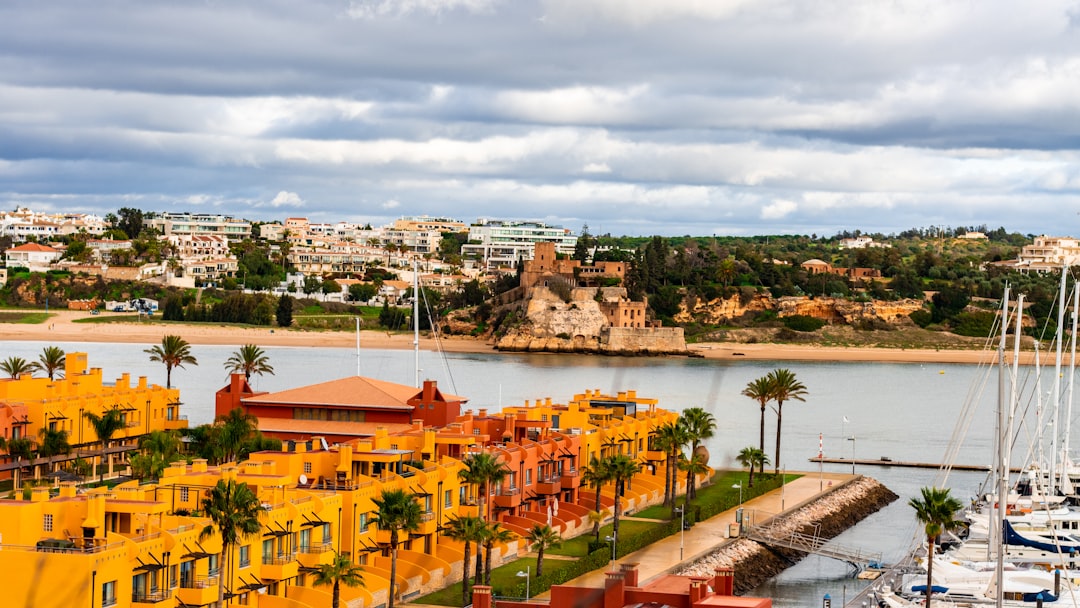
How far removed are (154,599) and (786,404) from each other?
97.8m

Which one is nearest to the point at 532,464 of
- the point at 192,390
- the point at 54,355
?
the point at 54,355

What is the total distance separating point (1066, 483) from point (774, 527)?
1292cm

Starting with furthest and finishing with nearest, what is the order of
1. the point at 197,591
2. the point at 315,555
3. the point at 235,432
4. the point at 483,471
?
the point at 235,432, the point at 483,471, the point at 315,555, the point at 197,591

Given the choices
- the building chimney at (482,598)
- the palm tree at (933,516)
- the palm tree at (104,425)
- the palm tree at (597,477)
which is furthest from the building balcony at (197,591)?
the palm tree at (104,425)

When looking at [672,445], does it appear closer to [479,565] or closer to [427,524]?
[427,524]

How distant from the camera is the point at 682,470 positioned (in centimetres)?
6103

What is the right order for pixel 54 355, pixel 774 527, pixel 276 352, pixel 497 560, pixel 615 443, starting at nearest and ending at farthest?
pixel 497 560, pixel 774 527, pixel 615 443, pixel 54 355, pixel 276 352

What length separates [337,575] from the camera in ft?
109

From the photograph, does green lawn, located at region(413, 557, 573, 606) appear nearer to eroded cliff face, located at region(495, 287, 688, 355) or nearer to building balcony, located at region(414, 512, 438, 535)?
building balcony, located at region(414, 512, 438, 535)

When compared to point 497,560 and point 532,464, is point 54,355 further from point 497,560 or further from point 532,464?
point 497,560

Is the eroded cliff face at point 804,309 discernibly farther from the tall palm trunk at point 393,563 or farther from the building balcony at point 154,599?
the building balcony at point 154,599

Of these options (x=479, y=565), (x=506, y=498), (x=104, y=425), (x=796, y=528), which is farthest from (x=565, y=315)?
(x=479, y=565)

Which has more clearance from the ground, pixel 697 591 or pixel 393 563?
pixel 697 591

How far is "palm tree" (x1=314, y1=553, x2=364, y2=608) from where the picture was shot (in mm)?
33334
